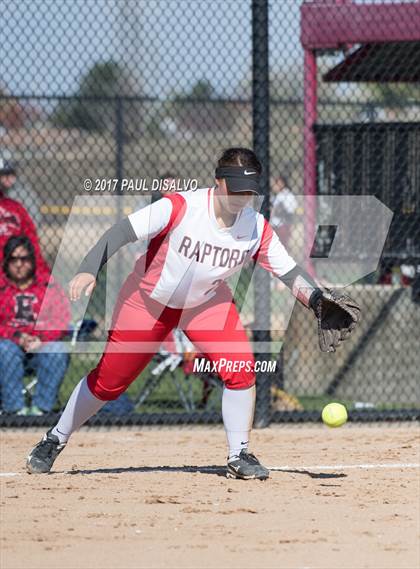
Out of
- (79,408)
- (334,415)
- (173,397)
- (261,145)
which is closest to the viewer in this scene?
(79,408)

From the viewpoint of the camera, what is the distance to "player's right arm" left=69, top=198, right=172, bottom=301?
226 inches

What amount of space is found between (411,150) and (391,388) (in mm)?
2001

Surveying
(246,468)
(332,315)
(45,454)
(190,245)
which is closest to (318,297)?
(332,315)

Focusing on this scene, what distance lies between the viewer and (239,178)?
19.3 feet

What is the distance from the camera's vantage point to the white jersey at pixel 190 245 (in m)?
5.99

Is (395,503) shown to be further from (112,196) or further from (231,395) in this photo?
(112,196)

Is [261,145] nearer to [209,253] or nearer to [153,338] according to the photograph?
[209,253]

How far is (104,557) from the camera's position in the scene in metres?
4.59

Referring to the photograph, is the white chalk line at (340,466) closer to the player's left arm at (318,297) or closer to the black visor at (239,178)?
the player's left arm at (318,297)

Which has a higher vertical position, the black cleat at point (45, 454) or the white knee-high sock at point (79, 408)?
the white knee-high sock at point (79, 408)

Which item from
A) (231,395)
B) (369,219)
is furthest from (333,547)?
(369,219)

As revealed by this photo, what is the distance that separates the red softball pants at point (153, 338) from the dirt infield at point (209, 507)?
58 cm

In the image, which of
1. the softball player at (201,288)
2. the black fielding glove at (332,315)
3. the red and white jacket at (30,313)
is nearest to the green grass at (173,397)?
the red and white jacket at (30,313)

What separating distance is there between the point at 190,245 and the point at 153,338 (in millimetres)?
568
